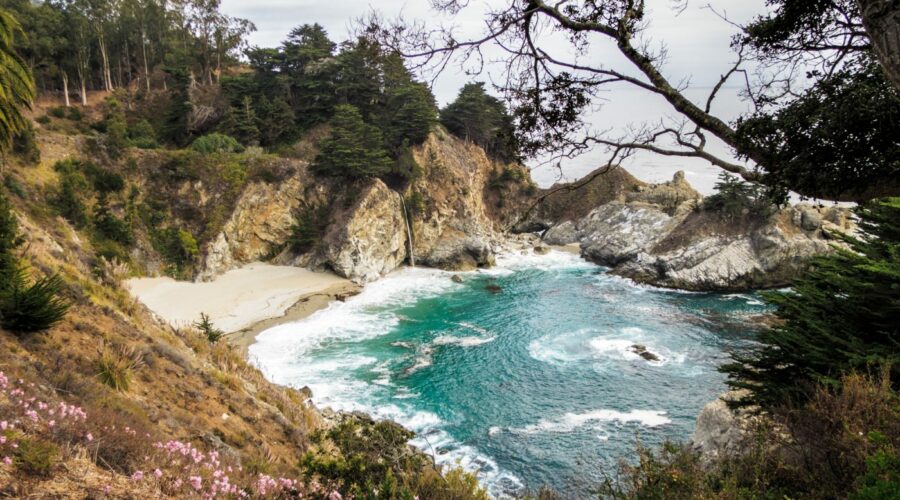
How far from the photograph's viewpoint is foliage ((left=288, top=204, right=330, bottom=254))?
36844 mm

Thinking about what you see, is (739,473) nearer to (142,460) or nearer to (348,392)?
(142,460)

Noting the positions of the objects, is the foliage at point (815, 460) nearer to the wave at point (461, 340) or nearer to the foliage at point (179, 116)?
the wave at point (461, 340)

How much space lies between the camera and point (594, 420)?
1769 centimetres

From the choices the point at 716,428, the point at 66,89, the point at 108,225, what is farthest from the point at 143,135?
the point at 716,428

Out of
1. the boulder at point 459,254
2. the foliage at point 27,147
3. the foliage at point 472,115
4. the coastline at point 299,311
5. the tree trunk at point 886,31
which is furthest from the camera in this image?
the foliage at point 472,115

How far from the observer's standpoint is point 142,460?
4.80 metres

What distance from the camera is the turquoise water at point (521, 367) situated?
638 inches

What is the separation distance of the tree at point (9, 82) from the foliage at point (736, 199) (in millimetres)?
45061

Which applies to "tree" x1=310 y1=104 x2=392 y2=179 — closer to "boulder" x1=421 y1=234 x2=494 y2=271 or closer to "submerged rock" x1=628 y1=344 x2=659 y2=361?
"boulder" x1=421 y1=234 x2=494 y2=271

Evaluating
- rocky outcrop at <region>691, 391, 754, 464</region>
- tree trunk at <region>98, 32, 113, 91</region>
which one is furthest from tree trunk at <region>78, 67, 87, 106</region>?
rocky outcrop at <region>691, 391, 754, 464</region>

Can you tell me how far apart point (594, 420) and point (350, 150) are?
94.1 feet

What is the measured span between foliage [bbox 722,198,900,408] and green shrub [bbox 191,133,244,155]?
39857mm

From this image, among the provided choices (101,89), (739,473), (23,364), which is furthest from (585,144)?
(101,89)

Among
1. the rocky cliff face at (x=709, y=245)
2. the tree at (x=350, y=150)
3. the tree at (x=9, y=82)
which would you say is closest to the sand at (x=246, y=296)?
the tree at (x=350, y=150)
